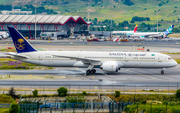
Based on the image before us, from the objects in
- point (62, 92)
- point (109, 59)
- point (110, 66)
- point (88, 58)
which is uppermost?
point (88, 58)

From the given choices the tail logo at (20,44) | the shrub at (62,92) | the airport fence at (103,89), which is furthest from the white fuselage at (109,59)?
the shrub at (62,92)

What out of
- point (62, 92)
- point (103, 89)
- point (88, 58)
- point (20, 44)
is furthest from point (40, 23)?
point (62, 92)

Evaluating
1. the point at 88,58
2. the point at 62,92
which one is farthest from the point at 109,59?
the point at 62,92

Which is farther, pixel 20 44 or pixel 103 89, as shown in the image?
pixel 20 44

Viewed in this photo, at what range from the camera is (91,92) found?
133 ft

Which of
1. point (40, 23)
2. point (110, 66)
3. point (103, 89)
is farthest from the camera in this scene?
point (40, 23)

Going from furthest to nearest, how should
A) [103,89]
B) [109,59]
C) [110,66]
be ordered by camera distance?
[109,59] → [110,66] → [103,89]

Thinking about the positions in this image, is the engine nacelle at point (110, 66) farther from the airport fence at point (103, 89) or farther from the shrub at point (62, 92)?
the shrub at point (62, 92)

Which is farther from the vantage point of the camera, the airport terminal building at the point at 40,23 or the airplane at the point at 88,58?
the airport terminal building at the point at 40,23

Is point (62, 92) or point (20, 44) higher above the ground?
point (20, 44)

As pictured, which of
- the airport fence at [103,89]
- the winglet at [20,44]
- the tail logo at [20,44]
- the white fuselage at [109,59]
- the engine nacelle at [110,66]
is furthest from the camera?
the tail logo at [20,44]

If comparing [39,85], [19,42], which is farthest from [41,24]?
[39,85]

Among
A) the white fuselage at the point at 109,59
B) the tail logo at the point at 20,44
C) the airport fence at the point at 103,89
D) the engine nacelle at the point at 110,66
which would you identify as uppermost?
the tail logo at the point at 20,44

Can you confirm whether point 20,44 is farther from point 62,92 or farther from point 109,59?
point 62,92
